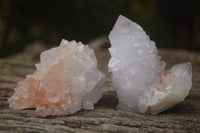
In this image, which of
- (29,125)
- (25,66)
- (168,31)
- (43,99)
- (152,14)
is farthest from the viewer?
(152,14)

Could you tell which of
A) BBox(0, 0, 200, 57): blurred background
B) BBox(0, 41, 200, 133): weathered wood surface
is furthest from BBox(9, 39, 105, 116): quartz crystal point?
BBox(0, 0, 200, 57): blurred background

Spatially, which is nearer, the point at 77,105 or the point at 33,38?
the point at 77,105

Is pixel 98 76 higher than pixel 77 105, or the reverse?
pixel 98 76

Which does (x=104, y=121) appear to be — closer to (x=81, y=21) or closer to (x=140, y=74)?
(x=140, y=74)

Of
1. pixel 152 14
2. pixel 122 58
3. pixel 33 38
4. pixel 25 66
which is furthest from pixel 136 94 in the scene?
pixel 33 38

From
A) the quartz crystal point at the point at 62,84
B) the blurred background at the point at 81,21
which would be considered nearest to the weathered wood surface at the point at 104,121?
the quartz crystal point at the point at 62,84

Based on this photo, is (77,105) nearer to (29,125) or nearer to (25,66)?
(29,125)

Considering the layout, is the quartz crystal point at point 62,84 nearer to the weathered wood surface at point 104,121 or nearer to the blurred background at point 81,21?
the weathered wood surface at point 104,121
